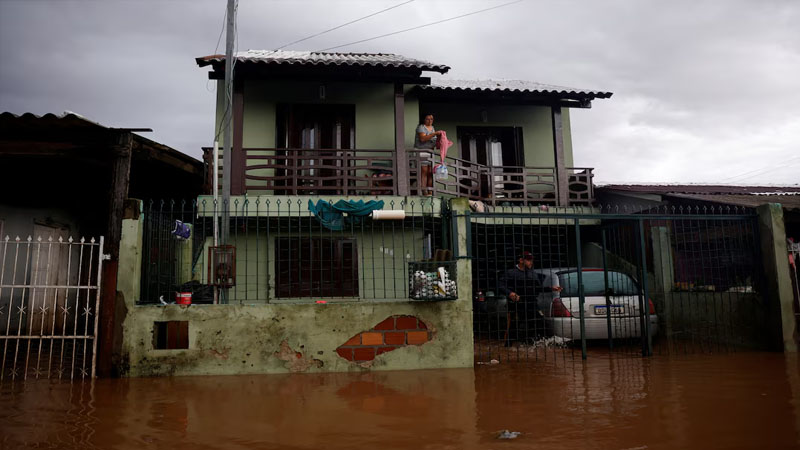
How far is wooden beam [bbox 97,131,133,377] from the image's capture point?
614 centimetres

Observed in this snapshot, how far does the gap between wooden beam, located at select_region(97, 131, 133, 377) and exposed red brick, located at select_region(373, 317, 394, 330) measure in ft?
9.94

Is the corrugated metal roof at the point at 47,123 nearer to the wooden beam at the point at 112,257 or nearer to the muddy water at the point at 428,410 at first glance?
the wooden beam at the point at 112,257

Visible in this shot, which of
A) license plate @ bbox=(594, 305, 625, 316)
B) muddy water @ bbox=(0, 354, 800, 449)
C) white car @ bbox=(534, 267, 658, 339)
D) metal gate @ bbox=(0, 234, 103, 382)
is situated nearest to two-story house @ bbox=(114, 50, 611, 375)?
muddy water @ bbox=(0, 354, 800, 449)

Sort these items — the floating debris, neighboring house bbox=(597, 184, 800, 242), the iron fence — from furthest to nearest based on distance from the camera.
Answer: neighboring house bbox=(597, 184, 800, 242), the iron fence, the floating debris

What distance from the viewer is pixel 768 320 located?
7.71 m

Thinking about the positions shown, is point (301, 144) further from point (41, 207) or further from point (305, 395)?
point (305, 395)

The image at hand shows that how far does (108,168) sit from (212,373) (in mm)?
4486

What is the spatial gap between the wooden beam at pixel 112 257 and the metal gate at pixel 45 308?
101 millimetres

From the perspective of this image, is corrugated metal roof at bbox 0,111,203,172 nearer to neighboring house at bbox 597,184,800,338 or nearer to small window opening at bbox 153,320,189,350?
small window opening at bbox 153,320,189,350

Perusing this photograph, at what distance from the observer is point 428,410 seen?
4410 mm

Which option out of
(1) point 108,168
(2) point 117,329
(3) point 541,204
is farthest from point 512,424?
(3) point 541,204

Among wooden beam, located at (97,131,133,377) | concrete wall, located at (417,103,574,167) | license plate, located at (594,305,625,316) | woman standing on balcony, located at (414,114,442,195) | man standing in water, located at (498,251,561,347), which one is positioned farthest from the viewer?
concrete wall, located at (417,103,574,167)

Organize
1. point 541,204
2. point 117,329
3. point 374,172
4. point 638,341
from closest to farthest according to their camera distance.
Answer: point 117,329
point 638,341
point 374,172
point 541,204

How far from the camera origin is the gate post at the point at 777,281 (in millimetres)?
7512
